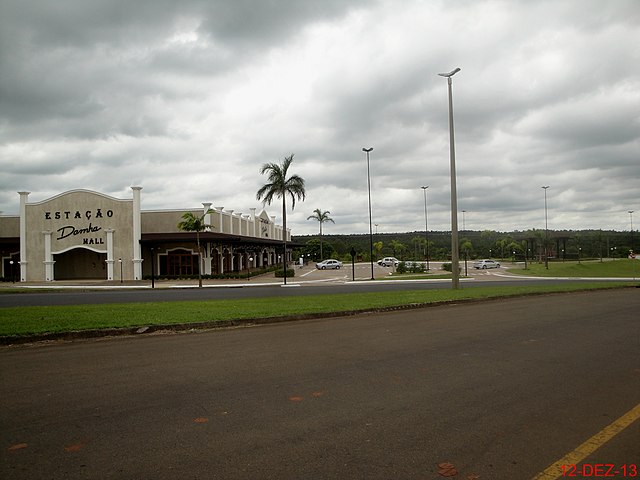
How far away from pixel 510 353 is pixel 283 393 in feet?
15.3

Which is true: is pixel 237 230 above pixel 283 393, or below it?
above

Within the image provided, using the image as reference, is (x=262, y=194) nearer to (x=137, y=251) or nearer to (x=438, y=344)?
(x=137, y=251)

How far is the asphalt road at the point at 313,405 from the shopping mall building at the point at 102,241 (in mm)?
36735

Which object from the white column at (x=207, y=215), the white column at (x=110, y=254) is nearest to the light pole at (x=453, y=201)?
the white column at (x=207, y=215)

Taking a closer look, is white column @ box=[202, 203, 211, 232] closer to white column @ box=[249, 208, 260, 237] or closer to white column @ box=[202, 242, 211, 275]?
white column @ box=[202, 242, 211, 275]

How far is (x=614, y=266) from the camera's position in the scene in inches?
2290

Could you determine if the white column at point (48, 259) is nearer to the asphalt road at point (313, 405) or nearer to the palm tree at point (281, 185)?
the palm tree at point (281, 185)

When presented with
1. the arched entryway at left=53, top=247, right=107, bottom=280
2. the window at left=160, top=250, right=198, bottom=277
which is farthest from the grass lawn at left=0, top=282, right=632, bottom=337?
the arched entryway at left=53, top=247, right=107, bottom=280

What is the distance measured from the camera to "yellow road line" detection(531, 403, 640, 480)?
4.34 meters

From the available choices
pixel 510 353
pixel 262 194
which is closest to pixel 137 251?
pixel 262 194

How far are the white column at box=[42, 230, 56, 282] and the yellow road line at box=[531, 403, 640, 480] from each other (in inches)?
1938

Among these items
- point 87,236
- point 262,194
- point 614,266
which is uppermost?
point 262,194

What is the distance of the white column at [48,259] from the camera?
46312 mm

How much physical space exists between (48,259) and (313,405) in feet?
156
